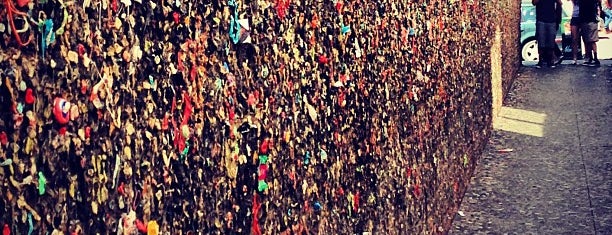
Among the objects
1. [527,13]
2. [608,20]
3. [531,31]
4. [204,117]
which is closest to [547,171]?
[204,117]

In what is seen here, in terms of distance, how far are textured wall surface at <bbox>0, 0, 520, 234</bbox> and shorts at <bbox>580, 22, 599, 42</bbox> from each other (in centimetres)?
1180

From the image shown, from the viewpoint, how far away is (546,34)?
15.6 meters

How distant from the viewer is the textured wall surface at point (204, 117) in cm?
141

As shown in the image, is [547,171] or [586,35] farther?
[586,35]

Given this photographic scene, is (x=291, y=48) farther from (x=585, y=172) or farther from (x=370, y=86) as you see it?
(x=585, y=172)

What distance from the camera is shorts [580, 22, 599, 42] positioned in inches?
597

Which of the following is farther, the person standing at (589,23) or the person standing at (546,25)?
the person standing at (546,25)

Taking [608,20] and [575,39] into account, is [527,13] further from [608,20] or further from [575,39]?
[608,20]

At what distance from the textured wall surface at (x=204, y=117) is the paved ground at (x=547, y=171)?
2259 millimetres

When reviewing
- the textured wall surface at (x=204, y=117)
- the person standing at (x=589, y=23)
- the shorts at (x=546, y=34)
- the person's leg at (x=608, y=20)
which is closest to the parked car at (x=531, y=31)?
the shorts at (x=546, y=34)

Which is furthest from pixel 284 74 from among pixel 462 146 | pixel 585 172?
pixel 585 172

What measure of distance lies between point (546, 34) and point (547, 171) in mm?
8371

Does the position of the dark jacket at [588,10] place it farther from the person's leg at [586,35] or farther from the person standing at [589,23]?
the person's leg at [586,35]

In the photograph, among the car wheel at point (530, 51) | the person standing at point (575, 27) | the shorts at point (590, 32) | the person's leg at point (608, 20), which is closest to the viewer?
the shorts at point (590, 32)
